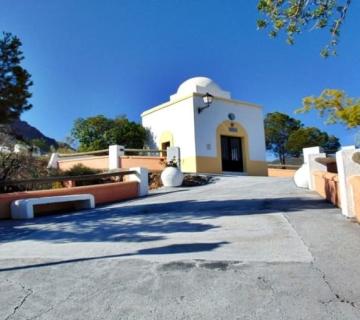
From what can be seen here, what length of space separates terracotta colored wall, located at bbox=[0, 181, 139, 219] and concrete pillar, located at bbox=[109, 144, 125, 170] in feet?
20.0

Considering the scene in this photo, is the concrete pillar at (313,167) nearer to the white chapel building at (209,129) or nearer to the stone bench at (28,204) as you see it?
the stone bench at (28,204)

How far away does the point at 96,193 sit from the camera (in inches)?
461

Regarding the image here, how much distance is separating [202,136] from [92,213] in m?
12.7

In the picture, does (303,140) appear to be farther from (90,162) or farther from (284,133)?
(90,162)

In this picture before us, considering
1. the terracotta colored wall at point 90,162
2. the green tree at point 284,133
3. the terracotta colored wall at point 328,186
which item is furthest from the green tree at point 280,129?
the terracotta colored wall at point 328,186

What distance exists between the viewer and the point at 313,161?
1129 centimetres

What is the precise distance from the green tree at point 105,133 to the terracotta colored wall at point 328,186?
15681 millimetres

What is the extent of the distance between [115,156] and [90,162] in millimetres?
2200

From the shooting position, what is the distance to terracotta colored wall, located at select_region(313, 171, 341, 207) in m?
7.89

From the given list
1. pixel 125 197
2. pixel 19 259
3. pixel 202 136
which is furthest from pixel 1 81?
pixel 202 136

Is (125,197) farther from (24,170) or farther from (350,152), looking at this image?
(350,152)

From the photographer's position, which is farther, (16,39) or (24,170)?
(24,170)

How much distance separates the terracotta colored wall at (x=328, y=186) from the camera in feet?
25.9

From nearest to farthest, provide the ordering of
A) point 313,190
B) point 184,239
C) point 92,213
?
point 184,239, point 92,213, point 313,190
